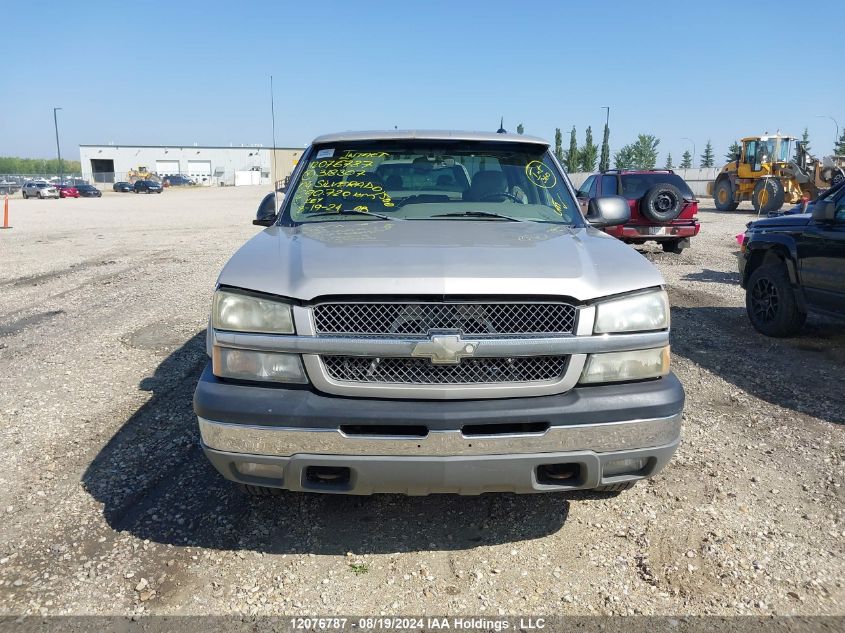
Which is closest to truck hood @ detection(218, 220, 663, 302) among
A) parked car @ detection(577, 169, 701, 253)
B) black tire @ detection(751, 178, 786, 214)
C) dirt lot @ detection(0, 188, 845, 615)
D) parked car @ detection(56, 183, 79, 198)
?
dirt lot @ detection(0, 188, 845, 615)

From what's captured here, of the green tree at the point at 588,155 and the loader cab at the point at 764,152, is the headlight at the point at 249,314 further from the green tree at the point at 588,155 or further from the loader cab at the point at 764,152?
the green tree at the point at 588,155

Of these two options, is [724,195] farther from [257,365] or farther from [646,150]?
[646,150]

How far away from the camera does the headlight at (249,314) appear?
99.7 inches

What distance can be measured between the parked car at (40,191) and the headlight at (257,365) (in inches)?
2168

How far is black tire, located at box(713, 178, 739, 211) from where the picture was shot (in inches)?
1009

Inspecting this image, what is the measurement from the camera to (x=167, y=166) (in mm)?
102438

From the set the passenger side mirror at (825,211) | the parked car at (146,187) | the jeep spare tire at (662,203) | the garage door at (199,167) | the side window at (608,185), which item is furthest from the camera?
the garage door at (199,167)

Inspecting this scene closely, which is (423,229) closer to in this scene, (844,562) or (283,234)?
(283,234)

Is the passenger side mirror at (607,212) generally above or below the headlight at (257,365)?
above

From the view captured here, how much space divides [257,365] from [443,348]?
0.74m

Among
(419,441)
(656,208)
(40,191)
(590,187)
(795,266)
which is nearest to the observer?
(419,441)

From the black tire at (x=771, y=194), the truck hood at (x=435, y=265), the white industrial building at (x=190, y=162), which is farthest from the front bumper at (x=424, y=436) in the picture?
the white industrial building at (x=190, y=162)

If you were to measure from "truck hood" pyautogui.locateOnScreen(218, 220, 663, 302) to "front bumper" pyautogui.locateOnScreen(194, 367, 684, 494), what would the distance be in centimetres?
42

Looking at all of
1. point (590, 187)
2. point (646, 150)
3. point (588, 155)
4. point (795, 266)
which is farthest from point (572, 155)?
point (795, 266)
